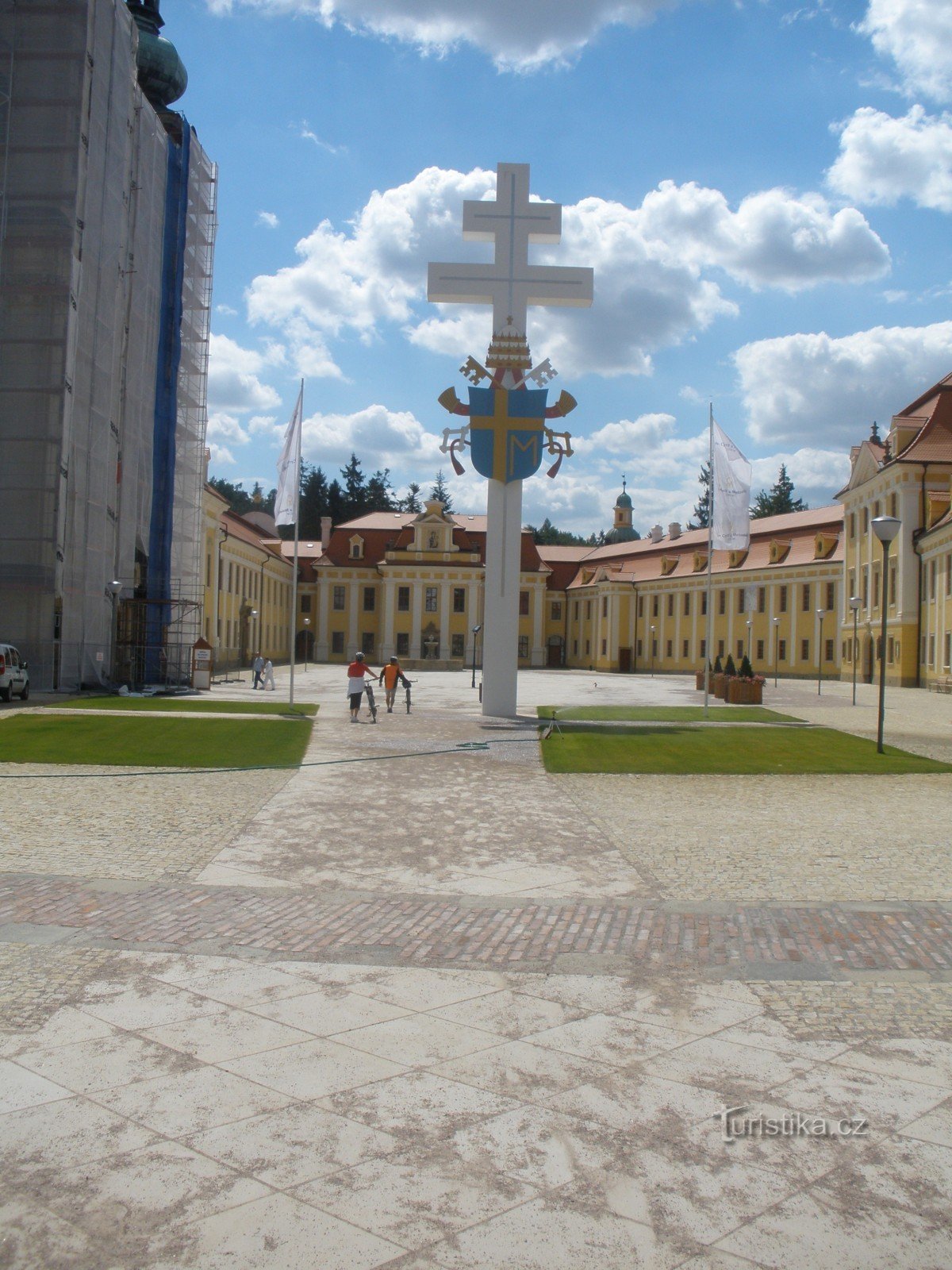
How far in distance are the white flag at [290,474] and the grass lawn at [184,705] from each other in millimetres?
5044

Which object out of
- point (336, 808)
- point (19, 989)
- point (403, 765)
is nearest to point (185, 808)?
point (336, 808)

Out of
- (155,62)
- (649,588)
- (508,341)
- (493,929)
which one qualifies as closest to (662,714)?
(508,341)

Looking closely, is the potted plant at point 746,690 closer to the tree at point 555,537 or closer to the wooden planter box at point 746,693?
the wooden planter box at point 746,693

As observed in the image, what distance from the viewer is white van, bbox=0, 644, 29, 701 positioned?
86.7 feet

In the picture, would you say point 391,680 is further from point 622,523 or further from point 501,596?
point 622,523

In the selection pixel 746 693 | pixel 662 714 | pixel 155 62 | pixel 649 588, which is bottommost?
pixel 662 714

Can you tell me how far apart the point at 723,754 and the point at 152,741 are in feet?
33.7

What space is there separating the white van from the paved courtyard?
17530 mm

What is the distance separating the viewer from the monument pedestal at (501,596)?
24516 millimetres

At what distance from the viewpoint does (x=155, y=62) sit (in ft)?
143

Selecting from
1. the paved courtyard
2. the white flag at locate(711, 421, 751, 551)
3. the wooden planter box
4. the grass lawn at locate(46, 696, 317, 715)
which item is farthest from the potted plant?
the paved courtyard

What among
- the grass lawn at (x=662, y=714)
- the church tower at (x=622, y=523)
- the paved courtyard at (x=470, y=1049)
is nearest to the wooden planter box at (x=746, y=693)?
the grass lawn at (x=662, y=714)

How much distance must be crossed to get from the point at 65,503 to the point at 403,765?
19.8 metres

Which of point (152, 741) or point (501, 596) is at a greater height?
point (501, 596)
